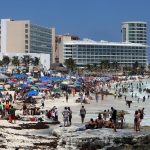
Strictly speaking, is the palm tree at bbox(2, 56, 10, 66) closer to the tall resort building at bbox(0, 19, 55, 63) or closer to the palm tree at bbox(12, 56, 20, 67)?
the palm tree at bbox(12, 56, 20, 67)

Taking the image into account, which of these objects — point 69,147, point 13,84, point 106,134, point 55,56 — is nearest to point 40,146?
point 69,147

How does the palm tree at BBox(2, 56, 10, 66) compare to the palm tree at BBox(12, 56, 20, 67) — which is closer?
the palm tree at BBox(2, 56, 10, 66)

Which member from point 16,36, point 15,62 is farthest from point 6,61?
point 16,36

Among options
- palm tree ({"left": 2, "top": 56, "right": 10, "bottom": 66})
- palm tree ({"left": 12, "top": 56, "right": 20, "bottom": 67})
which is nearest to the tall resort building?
palm tree ({"left": 12, "top": 56, "right": 20, "bottom": 67})

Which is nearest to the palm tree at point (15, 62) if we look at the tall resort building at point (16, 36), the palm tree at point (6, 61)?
the palm tree at point (6, 61)

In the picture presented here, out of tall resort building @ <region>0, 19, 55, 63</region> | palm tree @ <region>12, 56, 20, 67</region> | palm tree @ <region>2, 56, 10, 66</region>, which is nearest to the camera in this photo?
palm tree @ <region>2, 56, 10, 66</region>

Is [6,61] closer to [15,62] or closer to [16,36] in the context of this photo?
[15,62]

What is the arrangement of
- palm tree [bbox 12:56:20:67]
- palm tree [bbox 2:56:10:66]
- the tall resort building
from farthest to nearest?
the tall resort building < palm tree [bbox 12:56:20:67] < palm tree [bbox 2:56:10:66]

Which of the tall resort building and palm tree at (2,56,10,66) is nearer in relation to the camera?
palm tree at (2,56,10,66)

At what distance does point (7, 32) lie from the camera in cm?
16125

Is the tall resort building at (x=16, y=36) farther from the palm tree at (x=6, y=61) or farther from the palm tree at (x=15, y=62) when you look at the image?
the palm tree at (x=6, y=61)

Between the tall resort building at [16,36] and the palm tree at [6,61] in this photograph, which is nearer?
the palm tree at [6,61]

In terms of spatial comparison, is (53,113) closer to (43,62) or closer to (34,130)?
(34,130)

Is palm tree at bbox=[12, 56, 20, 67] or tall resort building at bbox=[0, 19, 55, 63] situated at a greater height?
tall resort building at bbox=[0, 19, 55, 63]
